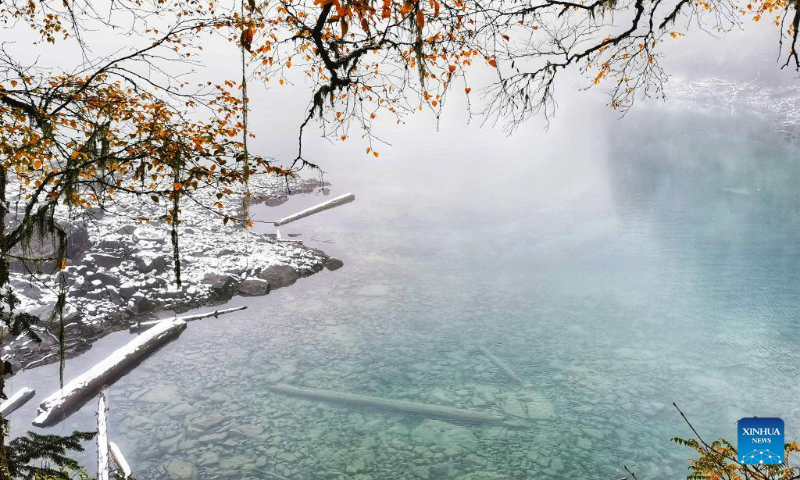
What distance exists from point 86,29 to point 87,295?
10.5 meters

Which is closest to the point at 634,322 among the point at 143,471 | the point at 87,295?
the point at 143,471

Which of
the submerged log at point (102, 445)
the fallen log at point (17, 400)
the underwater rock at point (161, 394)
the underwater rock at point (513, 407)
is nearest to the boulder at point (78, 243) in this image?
the fallen log at point (17, 400)

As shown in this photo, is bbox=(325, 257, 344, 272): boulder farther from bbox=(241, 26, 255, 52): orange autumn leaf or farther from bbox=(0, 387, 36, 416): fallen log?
bbox=(241, 26, 255, 52): orange autumn leaf

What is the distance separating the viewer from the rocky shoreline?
13.2m

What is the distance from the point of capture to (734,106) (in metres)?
61.4

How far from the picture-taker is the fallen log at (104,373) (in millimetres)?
10445

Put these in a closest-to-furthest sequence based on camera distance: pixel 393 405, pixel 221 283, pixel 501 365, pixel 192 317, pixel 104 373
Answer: pixel 393 405 → pixel 104 373 → pixel 501 365 → pixel 192 317 → pixel 221 283

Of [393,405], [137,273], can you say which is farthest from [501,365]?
[137,273]

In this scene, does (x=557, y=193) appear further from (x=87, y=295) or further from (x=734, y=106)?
(x=734, y=106)

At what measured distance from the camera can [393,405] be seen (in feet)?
36.8

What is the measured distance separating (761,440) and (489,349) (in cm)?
1017

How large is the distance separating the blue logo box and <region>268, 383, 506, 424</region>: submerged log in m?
7.43

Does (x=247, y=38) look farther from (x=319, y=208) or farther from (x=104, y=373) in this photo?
(x=319, y=208)

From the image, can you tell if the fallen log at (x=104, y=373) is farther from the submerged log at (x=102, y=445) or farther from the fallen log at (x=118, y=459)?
the fallen log at (x=118, y=459)
